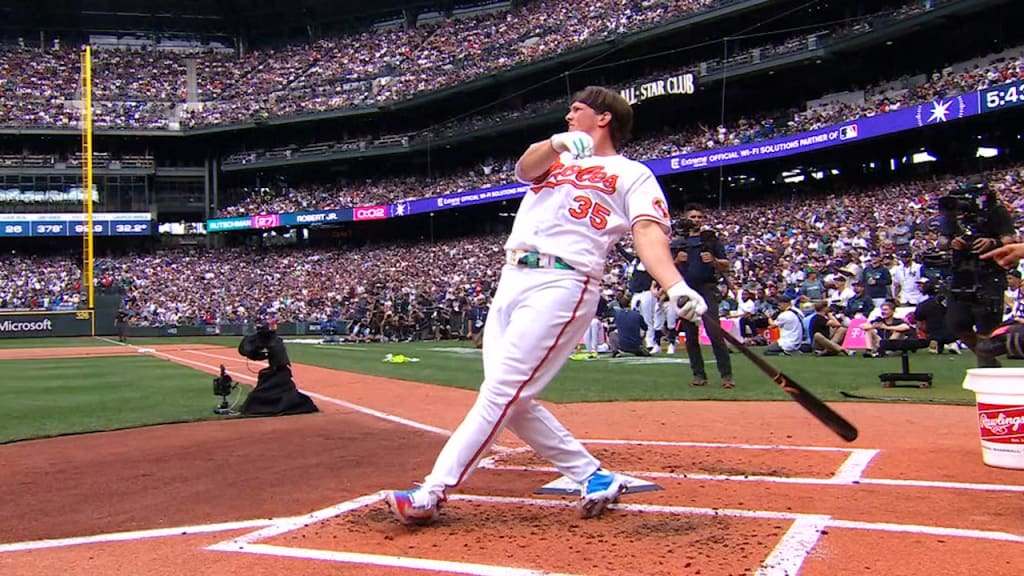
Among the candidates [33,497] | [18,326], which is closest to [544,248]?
[33,497]

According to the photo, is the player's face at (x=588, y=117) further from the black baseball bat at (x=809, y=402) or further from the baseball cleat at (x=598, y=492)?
the baseball cleat at (x=598, y=492)

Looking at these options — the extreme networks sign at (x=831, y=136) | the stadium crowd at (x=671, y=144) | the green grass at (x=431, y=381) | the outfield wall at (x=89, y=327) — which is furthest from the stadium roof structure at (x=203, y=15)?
the green grass at (x=431, y=381)

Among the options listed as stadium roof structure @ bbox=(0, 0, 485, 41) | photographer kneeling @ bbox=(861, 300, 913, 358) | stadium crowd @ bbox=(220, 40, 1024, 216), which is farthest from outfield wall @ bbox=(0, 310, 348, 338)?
stadium roof structure @ bbox=(0, 0, 485, 41)

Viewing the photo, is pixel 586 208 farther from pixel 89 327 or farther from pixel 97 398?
pixel 89 327

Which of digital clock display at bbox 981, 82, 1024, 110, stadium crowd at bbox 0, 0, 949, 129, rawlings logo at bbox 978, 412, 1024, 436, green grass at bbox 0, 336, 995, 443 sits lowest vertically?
green grass at bbox 0, 336, 995, 443

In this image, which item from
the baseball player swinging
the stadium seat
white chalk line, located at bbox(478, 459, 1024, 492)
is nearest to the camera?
the baseball player swinging

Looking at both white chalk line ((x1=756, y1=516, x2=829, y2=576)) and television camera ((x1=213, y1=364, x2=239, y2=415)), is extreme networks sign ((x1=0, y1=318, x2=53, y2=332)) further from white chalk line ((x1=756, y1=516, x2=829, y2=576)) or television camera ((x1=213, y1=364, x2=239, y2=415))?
white chalk line ((x1=756, y1=516, x2=829, y2=576))

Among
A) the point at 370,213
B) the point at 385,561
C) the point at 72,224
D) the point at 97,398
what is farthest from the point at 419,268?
the point at 385,561
